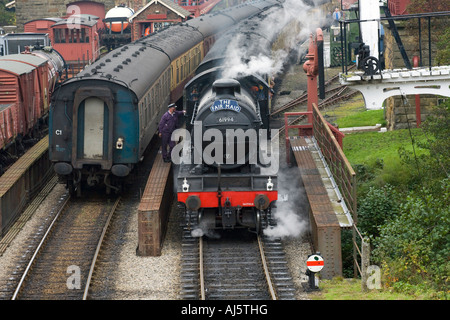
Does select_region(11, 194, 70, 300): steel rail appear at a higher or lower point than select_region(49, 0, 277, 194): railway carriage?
lower

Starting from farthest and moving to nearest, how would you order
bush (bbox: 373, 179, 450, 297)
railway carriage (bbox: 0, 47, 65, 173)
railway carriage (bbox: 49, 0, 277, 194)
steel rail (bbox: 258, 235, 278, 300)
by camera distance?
railway carriage (bbox: 0, 47, 65, 173) → railway carriage (bbox: 49, 0, 277, 194) → steel rail (bbox: 258, 235, 278, 300) → bush (bbox: 373, 179, 450, 297)

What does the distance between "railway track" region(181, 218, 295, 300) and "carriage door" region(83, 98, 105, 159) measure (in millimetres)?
2638

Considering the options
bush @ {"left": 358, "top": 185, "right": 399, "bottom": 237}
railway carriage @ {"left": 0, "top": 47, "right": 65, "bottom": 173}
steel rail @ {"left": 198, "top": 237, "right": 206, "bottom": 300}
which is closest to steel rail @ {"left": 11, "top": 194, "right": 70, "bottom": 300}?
railway carriage @ {"left": 0, "top": 47, "right": 65, "bottom": 173}

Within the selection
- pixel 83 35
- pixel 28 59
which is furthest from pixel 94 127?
pixel 83 35

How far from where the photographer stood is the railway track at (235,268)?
38.1 ft

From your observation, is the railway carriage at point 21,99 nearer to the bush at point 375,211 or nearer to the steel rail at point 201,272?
the steel rail at point 201,272

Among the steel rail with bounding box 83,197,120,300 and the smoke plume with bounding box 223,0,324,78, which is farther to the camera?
the smoke plume with bounding box 223,0,324,78

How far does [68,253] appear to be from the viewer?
45.3 feet

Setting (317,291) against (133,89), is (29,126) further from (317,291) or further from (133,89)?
(317,291)

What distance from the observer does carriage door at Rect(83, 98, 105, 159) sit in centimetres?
1552

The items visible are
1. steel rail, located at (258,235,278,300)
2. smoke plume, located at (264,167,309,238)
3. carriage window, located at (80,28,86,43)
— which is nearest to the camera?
steel rail, located at (258,235,278,300)

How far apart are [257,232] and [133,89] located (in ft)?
13.8

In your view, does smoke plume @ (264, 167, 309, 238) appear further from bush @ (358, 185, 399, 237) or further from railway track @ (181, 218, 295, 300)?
bush @ (358, 185, 399, 237)

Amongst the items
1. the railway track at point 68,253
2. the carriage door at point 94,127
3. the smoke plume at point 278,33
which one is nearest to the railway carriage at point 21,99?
the railway track at point 68,253
